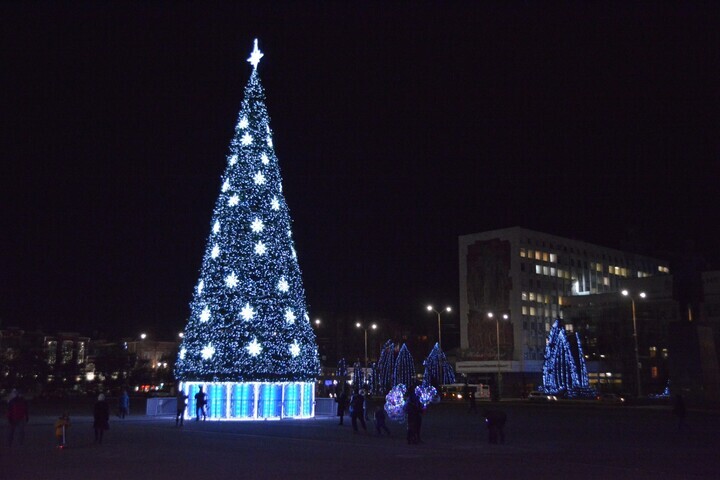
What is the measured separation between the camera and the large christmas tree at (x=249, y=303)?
3042cm

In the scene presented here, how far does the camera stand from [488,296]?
97812 mm

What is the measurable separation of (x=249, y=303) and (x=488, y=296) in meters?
70.9

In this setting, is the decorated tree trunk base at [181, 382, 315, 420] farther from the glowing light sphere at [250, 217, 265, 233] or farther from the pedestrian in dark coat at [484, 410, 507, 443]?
the pedestrian in dark coat at [484, 410, 507, 443]

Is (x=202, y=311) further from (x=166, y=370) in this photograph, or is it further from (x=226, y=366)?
(x=166, y=370)

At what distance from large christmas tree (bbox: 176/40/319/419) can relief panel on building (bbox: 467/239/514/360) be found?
66252 mm

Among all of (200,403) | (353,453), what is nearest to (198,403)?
(200,403)

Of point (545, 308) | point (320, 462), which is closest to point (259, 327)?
point (320, 462)

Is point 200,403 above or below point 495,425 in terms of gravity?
above

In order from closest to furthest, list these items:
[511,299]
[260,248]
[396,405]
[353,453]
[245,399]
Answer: [353,453] → [260,248] → [245,399] → [396,405] → [511,299]

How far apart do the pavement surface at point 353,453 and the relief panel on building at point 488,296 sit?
6807 cm

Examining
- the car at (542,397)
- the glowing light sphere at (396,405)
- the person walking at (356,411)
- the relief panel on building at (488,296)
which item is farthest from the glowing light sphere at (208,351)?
the relief panel on building at (488,296)

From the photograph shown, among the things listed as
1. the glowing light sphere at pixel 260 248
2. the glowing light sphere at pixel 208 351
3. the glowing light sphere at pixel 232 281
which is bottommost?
the glowing light sphere at pixel 208 351

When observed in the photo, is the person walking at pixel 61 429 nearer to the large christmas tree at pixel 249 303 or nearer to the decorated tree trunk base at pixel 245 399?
the large christmas tree at pixel 249 303

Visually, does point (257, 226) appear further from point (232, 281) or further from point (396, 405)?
point (396, 405)
